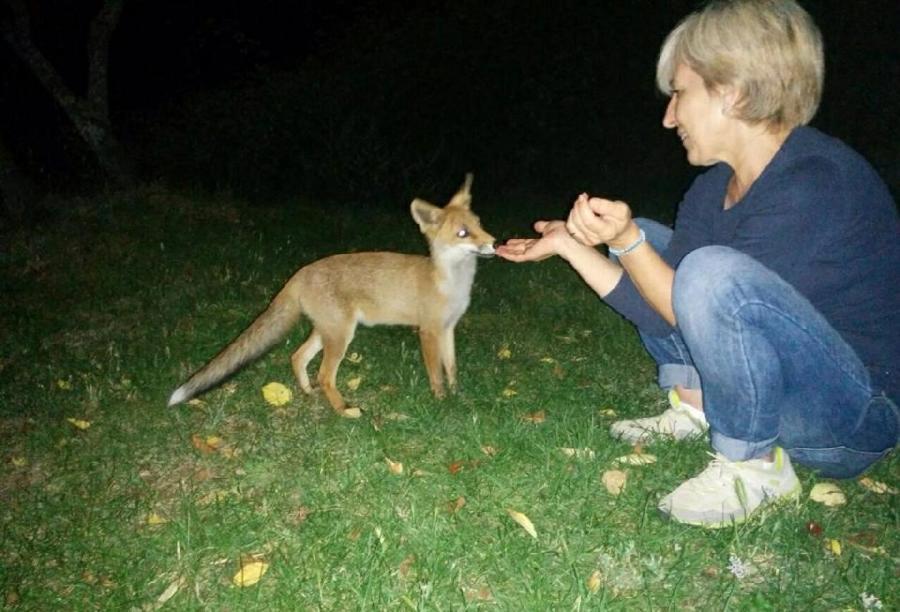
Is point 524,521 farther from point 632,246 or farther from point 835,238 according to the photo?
point 835,238

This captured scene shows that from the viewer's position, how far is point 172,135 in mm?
11031

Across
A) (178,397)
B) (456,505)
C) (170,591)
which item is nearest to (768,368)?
(456,505)

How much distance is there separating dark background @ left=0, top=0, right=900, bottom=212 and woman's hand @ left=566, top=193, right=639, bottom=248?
23.9 feet

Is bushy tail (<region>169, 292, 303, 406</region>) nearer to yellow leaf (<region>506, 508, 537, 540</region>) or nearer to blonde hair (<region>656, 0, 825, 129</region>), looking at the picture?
yellow leaf (<region>506, 508, 537, 540</region>)

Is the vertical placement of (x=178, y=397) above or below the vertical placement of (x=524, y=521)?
below

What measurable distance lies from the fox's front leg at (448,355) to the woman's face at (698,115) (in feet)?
7.76

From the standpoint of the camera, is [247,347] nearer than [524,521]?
No

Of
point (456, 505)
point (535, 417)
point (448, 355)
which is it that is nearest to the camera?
point (456, 505)

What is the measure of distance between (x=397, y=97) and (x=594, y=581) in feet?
32.8

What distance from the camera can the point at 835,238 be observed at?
2.69 m

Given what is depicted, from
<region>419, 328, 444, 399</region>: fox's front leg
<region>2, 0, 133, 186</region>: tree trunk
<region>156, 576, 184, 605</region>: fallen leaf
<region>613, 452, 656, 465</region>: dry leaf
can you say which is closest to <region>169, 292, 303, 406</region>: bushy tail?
<region>419, 328, 444, 399</region>: fox's front leg

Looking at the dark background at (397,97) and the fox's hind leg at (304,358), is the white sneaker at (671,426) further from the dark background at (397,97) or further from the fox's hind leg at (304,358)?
the dark background at (397,97)

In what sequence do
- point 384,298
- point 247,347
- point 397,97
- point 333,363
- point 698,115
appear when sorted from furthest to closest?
1. point 397,97
2. point 384,298
3. point 333,363
4. point 247,347
5. point 698,115

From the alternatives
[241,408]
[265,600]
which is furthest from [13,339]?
[265,600]
